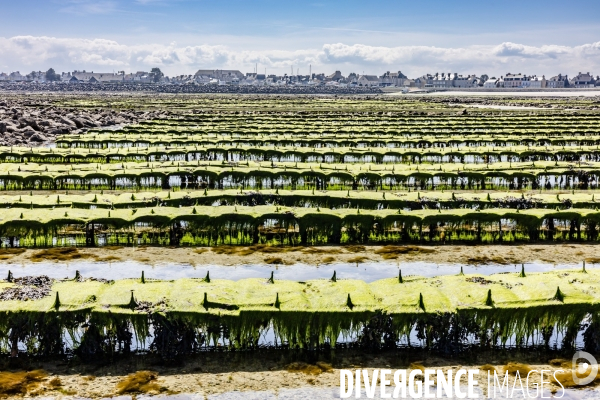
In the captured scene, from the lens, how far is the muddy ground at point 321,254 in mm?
25938

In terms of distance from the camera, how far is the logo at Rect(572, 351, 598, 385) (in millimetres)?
15745

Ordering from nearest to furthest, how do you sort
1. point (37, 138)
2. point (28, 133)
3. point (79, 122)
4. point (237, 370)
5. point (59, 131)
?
point (237, 370) < point (37, 138) < point (28, 133) < point (59, 131) < point (79, 122)

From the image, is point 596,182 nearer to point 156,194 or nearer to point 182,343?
point 156,194

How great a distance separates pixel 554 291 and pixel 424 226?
1200 cm

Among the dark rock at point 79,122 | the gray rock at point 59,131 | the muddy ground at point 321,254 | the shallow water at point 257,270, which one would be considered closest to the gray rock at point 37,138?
the gray rock at point 59,131

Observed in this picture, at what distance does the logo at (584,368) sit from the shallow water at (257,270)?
7.26m

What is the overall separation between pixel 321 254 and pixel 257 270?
3.82 metres

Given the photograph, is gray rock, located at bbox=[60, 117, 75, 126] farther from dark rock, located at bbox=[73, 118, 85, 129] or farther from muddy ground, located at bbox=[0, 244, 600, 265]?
muddy ground, located at bbox=[0, 244, 600, 265]

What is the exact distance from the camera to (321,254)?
88.7ft

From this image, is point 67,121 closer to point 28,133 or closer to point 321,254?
point 28,133

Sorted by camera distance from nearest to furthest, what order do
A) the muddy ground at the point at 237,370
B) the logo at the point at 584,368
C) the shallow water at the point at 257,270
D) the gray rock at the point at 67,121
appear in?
the muddy ground at the point at 237,370 → the logo at the point at 584,368 → the shallow water at the point at 257,270 → the gray rock at the point at 67,121

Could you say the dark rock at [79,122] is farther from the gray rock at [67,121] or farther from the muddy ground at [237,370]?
the muddy ground at [237,370]

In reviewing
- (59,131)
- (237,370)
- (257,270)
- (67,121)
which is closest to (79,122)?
(67,121)

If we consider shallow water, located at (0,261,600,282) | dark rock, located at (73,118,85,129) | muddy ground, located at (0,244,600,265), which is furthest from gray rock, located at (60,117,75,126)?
shallow water, located at (0,261,600,282)
